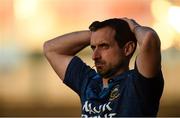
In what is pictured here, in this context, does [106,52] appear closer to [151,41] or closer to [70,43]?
[151,41]

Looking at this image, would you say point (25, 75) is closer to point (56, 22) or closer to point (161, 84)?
point (56, 22)

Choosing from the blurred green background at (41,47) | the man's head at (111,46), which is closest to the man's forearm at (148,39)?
the man's head at (111,46)

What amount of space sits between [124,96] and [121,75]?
10cm

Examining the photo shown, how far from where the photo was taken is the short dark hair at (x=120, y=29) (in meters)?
2.55

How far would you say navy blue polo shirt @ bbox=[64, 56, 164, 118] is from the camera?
245 centimetres

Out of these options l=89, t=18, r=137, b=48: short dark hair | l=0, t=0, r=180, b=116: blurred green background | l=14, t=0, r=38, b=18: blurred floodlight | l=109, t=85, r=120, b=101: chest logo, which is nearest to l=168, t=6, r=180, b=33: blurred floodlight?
l=0, t=0, r=180, b=116: blurred green background

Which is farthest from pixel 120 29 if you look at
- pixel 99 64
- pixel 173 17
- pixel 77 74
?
pixel 173 17

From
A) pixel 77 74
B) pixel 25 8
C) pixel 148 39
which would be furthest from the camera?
pixel 25 8

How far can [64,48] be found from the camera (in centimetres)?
291

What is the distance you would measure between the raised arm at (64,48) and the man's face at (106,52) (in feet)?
0.87

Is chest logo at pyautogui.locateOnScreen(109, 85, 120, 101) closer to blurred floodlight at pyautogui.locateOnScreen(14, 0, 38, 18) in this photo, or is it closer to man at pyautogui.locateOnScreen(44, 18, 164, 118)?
man at pyautogui.locateOnScreen(44, 18, 164, 118)

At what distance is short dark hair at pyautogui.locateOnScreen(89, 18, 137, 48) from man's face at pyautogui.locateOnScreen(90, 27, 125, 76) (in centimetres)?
2

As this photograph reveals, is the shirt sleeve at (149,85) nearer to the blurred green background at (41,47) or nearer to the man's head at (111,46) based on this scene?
the man's head at (111,46)

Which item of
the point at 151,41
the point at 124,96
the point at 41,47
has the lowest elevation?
the point at 41,47
